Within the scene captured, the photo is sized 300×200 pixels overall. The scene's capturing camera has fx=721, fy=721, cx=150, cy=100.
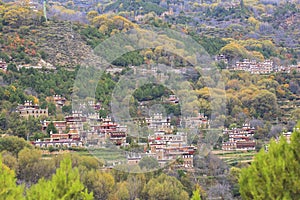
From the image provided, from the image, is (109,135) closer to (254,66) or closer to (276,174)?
(276,174)

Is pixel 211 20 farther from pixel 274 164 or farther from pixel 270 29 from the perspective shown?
pixel 274 164

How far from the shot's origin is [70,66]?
1056 inches

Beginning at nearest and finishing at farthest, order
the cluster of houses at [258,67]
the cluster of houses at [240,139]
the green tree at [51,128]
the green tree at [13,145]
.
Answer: the green tree at [13,145], the green tree at [51,128], the cluster of houses at [240,139], the cluster of houses at [258,67]

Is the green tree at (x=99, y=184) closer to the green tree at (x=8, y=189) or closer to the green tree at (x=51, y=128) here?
the green tree at (x=51, y=128)

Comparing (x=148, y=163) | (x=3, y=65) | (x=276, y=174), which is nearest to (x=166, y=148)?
(x=148, y=163)

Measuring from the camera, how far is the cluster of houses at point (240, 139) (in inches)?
846

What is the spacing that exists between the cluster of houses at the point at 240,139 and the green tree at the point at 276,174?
41.3 ft

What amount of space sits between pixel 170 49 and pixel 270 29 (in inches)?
518

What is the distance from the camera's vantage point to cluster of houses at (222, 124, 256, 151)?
2148 cm

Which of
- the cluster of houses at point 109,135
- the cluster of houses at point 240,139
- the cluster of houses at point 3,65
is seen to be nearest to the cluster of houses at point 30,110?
the cluster of houses at point 109,135

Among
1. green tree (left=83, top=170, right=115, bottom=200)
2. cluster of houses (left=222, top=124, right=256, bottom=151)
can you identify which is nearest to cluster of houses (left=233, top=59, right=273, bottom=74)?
cluster of houses (left=222, top=124, right=256, bottom=151)

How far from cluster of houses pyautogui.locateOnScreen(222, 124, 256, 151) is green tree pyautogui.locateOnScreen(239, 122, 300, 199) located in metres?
12.6

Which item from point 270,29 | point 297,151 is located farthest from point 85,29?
point 297,151

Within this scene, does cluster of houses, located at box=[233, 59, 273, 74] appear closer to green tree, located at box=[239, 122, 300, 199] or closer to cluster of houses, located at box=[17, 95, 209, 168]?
cluster of houses, located at box=[17, 95, 209, 168]
